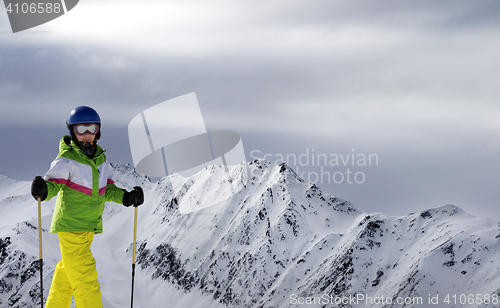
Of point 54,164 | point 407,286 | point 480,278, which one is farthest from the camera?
point 407,286

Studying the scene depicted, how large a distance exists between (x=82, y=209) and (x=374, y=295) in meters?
207

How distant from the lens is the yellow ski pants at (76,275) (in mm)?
10156

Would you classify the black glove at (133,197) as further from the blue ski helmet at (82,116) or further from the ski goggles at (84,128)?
the blue ski helmet at (82,116)

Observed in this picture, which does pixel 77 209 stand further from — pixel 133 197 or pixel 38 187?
pixel 133 197

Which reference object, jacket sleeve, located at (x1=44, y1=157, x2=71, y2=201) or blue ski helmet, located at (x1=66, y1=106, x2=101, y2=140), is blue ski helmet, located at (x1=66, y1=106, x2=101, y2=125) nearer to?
blue ski helmet, located at (x1=66, y1=106, x2=101, y2=140)

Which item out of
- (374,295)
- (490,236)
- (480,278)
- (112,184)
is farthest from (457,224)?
(112,184)

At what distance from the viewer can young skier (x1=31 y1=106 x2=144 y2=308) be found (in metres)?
10.1

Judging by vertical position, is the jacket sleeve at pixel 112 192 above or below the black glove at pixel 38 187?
below

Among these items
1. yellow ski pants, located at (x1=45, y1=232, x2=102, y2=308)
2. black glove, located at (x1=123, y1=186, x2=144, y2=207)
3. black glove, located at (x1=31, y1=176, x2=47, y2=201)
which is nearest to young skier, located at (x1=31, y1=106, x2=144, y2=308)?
yellow ski pants, located at (x1=45, y1=232, x2=102, y2=308)

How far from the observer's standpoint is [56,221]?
400 inches

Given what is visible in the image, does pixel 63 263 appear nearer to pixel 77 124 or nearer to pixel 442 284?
pixel 77 124

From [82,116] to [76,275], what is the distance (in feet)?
12.7

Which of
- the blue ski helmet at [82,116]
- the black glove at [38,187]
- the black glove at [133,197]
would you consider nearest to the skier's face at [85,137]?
the blue ski helmet at [82,116]

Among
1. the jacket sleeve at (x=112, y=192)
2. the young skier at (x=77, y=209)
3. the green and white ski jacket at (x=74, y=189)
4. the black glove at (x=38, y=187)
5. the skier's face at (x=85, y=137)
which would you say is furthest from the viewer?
the jacket sleeve at (x=112, y=192)
